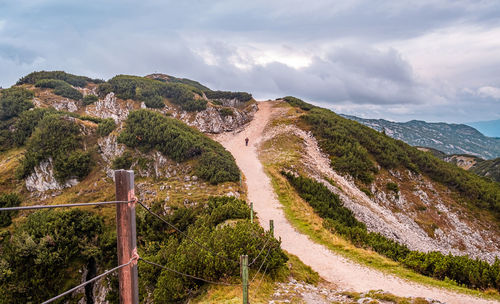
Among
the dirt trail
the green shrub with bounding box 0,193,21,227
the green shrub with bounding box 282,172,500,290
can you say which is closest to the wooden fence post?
the dirt trail

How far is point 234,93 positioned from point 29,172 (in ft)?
147

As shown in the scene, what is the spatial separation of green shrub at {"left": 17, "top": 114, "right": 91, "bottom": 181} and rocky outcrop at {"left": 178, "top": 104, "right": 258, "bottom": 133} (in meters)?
20.9

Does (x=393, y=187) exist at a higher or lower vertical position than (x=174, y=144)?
lower

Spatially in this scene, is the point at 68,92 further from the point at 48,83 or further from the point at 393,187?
the point at 393,187

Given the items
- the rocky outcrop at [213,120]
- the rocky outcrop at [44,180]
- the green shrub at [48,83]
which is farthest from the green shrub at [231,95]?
the rocky outcrop at [44,180]

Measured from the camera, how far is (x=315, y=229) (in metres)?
16.5

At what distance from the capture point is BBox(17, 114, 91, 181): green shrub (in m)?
24.4

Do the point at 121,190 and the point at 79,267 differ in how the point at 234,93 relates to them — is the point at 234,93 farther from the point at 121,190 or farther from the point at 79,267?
the point at 121,190

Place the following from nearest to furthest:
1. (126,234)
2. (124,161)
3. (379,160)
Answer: (126,234)
(124,161)
(379,160)

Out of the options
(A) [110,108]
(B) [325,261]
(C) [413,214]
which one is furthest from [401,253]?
(A) [110,108]

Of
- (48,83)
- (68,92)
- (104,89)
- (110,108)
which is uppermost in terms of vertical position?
(48,83)

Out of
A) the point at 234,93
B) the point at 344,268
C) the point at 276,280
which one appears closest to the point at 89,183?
the point at 276,280

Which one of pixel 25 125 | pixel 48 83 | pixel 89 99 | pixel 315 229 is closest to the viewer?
pixel 315 229

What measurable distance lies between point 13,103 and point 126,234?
47800mm
